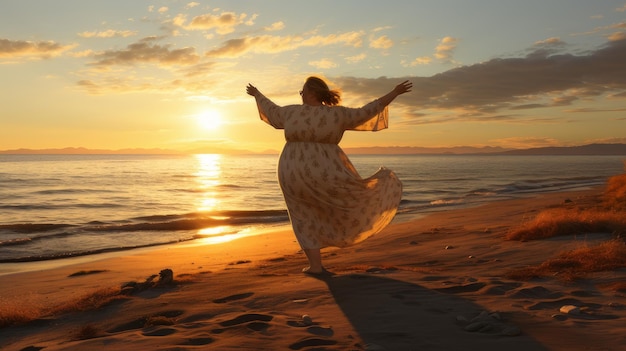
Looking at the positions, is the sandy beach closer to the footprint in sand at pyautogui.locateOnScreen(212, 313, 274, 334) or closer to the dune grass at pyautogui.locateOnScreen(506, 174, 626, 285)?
the footprint in sand at pyautogui.locateOnScreen(212, 313, 274, 334)

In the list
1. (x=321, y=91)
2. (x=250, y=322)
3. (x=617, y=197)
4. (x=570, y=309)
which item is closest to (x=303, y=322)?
(x=250, y=322)

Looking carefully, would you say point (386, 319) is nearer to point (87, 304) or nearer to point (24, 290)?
point (87, 304)

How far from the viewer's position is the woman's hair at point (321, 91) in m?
6.05

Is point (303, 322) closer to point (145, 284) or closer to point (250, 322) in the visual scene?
point (250, 322)

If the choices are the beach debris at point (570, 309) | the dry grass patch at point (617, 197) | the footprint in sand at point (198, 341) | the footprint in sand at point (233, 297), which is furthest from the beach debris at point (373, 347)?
the dry grass patch at point (617, 197)

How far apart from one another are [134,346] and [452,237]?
7.29 meters

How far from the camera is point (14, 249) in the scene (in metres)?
12.4

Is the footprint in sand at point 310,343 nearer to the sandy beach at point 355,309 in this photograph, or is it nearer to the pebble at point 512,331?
the sandy beach at point 355,309

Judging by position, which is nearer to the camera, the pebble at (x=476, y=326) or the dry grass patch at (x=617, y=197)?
the pebble at (x=476, y=326)

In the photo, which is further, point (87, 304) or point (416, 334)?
point (87, 304)

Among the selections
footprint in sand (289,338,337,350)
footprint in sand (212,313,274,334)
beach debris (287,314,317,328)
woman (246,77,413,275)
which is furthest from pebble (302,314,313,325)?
woman (246,77,413,275)

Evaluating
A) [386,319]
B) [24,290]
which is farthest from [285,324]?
[24,290]

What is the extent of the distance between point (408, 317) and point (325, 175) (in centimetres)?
229

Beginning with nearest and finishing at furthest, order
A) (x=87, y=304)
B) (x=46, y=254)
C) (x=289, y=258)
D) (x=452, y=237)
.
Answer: (x=87, y=304), (x=289, y=258), (x=452, y=237), (x=46, y=254)
